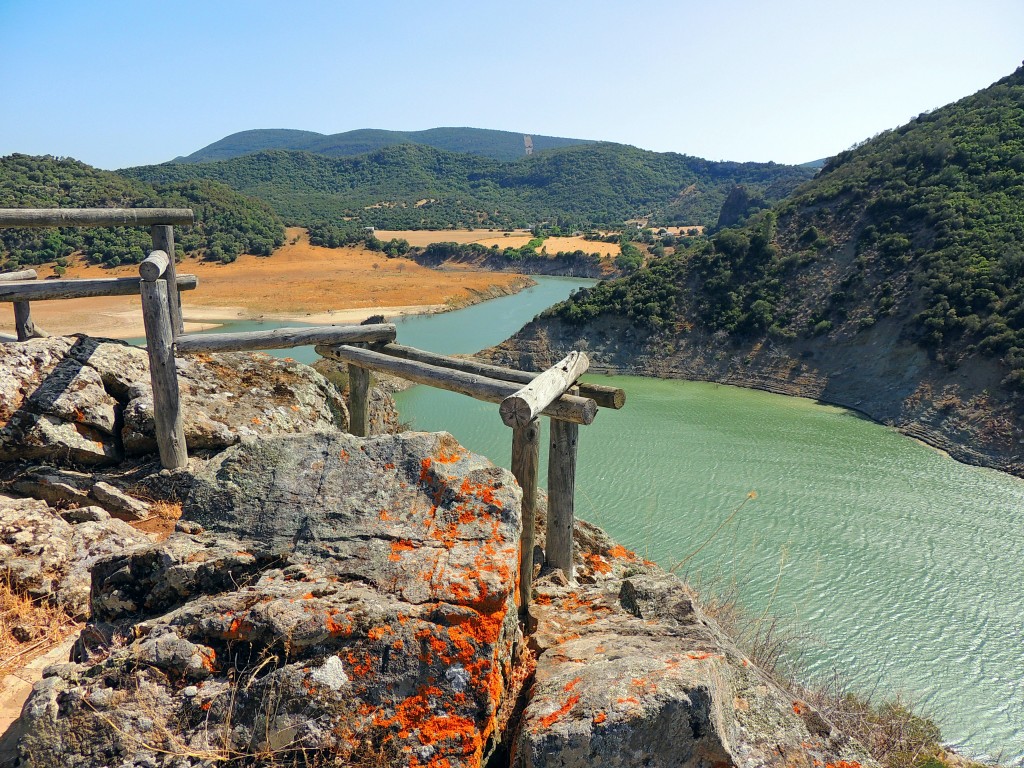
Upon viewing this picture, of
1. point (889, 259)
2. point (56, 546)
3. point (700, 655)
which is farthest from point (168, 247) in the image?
point (889, 259)

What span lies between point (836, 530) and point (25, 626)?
1430cm

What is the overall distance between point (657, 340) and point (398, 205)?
70885 millimetres

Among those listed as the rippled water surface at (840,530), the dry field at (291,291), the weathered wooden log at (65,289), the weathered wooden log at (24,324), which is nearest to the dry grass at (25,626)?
the weathered wooden log at (65,289)

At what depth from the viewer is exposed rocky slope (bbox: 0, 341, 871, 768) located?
2.86 meters

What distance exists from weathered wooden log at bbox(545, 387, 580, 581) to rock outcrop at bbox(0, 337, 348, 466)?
3.34m

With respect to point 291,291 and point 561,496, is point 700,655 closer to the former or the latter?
point 561,496

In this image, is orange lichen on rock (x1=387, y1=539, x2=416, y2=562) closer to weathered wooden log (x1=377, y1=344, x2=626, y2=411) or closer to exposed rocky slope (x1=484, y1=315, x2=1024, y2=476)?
weathered wooden log (x1=377, y1=344, x2=626, y2=411)

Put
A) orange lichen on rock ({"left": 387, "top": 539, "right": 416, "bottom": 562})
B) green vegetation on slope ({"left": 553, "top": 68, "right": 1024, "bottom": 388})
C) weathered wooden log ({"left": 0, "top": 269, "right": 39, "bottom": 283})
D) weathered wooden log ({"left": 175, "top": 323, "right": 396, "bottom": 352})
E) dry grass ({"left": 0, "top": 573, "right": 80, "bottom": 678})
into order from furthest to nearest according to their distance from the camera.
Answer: green vegetation on slope ({"left": 553, "top": 68, "right": 1024, "bottom": 388}), weathered wooden log ({"left": 0, "top": 269, "right": 39, "bottom": 283}), weathered wooden log ({"left": 175, "top": 323, "right": 396, "bottom": 352}), dry grass ({"left": 0, "top": 573, "right": 80, "bottom": 678}), orange lichen on rock ({"left": 387, "top": 539, "right": 416, "bottom": 562})

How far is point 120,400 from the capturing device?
703 cm

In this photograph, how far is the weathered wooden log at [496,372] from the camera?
6035 millimetres

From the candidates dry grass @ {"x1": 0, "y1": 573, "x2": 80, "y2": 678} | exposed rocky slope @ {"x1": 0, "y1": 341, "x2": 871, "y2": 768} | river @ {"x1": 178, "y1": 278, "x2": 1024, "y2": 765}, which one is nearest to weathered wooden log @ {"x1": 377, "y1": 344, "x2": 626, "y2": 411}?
exposed rocky slope @ {"x1": 0, "y1": 341, "x2": 871, "y2": 768}

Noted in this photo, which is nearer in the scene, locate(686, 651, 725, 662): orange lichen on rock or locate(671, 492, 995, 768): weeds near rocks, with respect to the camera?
locate(686, 651, 725, 662): orange lichen on rock

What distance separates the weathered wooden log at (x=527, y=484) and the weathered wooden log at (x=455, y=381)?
0.35 m

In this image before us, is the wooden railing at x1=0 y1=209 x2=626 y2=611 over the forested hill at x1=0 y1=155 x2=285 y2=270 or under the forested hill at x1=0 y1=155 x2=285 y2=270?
under
